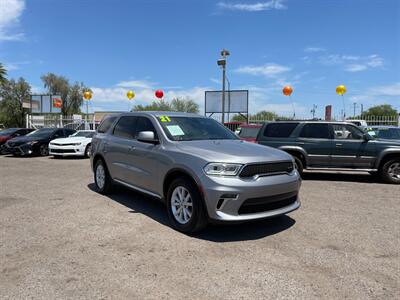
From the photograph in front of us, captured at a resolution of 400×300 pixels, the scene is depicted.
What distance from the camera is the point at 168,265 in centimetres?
376

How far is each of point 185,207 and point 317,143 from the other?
6.21m

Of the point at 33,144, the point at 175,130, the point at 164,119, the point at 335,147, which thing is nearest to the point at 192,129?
the point at 175,130

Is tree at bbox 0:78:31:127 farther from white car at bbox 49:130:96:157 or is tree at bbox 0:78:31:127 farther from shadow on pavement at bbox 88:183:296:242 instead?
shadow on pavement at bbox 88:183:296:242

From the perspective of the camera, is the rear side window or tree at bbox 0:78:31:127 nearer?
the rear side window

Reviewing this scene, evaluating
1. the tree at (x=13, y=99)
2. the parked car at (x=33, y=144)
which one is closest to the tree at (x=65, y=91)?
the tree at (x=13, y=99)

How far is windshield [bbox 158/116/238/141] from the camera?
551 cm

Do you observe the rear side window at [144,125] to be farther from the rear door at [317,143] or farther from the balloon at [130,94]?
the balloon at [130,94]

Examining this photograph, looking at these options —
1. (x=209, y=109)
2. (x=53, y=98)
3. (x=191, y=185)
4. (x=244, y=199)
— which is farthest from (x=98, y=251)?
(x=53, y=98)

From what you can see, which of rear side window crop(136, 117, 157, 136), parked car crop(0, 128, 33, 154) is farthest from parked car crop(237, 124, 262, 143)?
parked car crop(0, 128, 33, 154)

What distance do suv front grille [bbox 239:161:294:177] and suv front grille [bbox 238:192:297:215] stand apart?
0.33 m

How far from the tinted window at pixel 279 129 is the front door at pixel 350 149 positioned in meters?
1.23

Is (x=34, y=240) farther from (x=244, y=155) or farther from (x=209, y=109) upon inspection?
(x=209, y=109)

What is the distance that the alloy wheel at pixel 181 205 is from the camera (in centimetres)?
473

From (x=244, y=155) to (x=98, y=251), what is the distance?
223cm
